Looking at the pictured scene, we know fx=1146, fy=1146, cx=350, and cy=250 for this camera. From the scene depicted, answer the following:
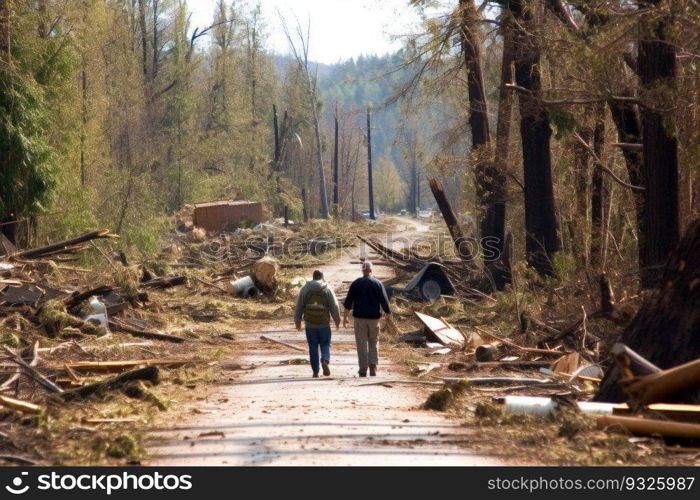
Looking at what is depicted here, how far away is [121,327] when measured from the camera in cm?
2161

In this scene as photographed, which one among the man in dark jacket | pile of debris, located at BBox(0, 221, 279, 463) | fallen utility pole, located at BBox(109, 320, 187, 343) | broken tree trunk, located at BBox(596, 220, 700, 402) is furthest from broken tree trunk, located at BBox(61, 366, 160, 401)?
fallen utility pole, located at BBox(109, 320, 187, 343)

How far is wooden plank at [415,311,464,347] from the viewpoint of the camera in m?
21.0

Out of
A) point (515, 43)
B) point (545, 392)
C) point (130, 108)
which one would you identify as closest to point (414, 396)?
point (545, 392)

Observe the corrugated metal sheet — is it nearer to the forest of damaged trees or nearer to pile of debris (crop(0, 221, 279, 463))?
the forest of damaged trees

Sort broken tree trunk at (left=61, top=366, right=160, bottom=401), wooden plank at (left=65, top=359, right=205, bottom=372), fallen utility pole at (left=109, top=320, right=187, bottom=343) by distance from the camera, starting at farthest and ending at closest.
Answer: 1. fallen utility pole at (left=109, top=320, right=187, bottom=343)
2. wooden plank at (left=65, top=359, right=205, bottom=372)
3. broken tree trunk at (left=61, top=366, right=160, bottom=401)

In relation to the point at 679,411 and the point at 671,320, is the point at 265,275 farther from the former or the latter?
the point at 679,411

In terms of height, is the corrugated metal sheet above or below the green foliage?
below

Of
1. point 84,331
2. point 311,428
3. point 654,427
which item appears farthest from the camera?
point 84,331

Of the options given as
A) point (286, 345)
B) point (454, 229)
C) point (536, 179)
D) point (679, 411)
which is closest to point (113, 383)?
point (679, 411)

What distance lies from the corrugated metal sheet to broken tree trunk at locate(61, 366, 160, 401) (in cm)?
4772

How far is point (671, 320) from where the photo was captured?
41.6 ft

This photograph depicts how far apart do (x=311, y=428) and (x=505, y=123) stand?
20.1m

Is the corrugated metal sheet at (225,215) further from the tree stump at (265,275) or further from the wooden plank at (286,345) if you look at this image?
the wooden plank at (286,345)

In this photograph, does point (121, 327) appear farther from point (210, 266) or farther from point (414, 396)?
point (210, 266)
